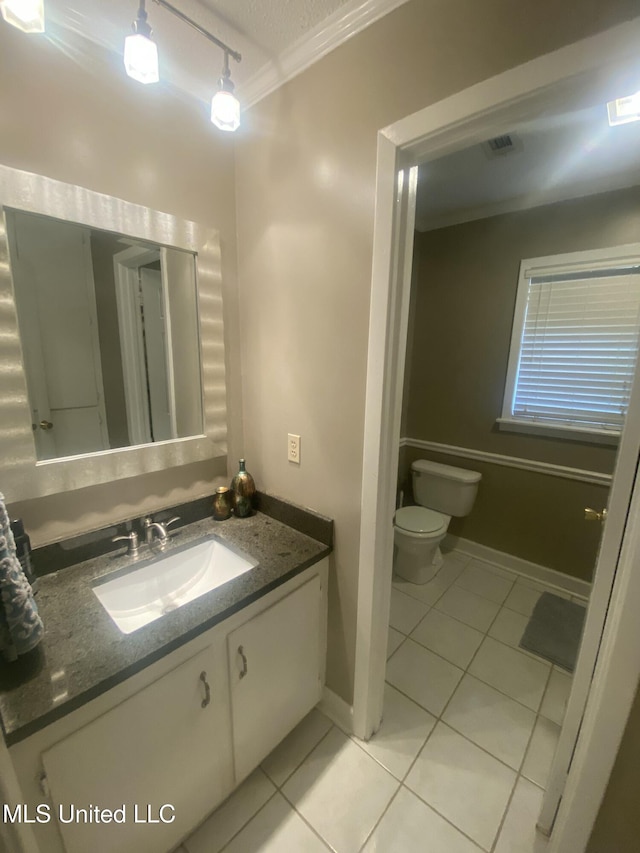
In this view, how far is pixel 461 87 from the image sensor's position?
0.85 metres

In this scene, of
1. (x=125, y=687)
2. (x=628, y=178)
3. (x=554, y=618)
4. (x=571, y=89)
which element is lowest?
(x=554, y=618)

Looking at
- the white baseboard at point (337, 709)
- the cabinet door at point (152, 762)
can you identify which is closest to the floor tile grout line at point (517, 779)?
the white baseboard at point (337, 709)

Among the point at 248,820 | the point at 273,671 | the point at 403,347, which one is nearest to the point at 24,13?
the point at 403,347

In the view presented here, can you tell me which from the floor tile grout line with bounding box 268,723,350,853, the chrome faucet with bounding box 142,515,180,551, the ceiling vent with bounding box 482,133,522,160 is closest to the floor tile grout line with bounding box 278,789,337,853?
the floor tile grout line with bounding box 268,723,350,853

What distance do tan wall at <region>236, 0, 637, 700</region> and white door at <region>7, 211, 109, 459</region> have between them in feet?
1.89

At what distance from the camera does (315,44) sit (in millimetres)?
1061

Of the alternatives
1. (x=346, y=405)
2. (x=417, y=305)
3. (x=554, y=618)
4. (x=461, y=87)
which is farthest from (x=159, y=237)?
(x=554, y=618)

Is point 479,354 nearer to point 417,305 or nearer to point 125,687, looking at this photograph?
point 417,305

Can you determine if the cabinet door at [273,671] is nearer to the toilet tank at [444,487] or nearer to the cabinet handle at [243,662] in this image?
the cabinet handle at [243,662]

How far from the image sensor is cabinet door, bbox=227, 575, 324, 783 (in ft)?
3.54

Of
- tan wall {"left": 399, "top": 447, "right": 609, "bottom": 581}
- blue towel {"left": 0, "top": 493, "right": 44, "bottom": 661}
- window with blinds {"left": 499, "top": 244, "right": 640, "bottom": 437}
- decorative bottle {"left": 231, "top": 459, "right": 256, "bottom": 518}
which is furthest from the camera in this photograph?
tan wall {"left": 399, "top": 447, "right": 609, "bottom": 581}

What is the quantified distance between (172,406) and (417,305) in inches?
79.8

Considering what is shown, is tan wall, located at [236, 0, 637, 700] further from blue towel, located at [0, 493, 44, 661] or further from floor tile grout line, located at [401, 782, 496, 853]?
blue towel, located at [0, 493, 44, 661]

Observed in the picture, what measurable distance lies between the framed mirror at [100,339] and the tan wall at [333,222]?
0.21m
